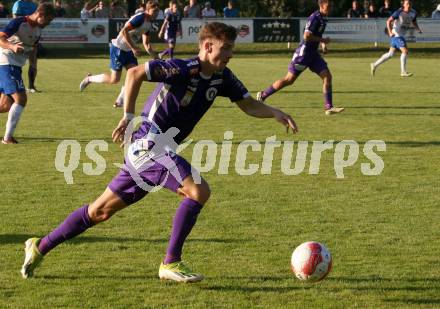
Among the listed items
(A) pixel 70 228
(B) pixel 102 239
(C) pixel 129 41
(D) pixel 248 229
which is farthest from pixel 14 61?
(A) pixel 70 228

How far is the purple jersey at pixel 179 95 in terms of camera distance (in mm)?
6145

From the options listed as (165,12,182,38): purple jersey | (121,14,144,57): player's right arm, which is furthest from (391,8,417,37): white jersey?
(121,14,144,57): player's right arm

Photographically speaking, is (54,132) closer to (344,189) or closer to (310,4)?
(344,189)

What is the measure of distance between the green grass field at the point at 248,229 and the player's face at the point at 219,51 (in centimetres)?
156

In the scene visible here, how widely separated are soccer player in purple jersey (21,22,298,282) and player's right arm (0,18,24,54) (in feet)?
19.0

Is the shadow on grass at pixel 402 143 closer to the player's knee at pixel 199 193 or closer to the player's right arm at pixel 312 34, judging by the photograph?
the player's right arm at pixel 312 34

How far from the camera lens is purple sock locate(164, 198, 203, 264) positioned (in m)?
6.25

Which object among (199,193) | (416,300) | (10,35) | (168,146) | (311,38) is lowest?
(311,38)

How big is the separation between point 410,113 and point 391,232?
9.47m

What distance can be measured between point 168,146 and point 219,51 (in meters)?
0.78

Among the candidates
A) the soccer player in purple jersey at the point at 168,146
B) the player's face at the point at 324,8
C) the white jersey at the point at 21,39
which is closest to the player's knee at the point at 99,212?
the soccer player in purple jersey at the point at 168,146

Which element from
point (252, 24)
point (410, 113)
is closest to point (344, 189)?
point (410, 113)

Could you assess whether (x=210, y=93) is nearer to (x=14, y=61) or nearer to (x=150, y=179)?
(x=150, y=179)

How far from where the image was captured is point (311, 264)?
612 cm
